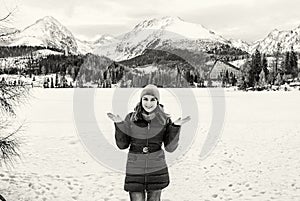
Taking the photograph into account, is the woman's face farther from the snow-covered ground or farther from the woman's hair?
the snow-covered ground

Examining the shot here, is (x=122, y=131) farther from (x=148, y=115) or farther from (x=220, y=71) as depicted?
(x=220, y=71)

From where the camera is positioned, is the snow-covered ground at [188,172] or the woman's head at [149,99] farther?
the snow-covered ground at [188,172]

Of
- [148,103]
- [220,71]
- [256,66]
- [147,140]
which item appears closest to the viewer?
[148,103]

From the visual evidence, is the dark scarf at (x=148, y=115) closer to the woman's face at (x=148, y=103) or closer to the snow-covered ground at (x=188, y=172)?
the woman's face at (x=148, y=103)

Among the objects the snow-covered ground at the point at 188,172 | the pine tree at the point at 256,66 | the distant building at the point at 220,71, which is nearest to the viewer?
the snow-covered ground at the point at 188,172

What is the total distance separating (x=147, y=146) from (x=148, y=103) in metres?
0.63

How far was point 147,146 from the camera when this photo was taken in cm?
535

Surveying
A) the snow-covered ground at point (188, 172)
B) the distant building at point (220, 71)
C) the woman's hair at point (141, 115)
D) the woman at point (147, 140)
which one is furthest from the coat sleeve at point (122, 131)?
the distant building at point (220, 71)

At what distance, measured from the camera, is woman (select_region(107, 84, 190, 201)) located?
5.23m

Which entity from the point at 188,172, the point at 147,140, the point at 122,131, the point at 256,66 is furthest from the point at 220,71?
the point at 122,131

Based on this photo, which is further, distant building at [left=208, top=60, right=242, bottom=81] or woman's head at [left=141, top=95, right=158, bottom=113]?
distant building at [left=208, top=60, right=242, bottom=81]

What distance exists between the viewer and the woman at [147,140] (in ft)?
17.2

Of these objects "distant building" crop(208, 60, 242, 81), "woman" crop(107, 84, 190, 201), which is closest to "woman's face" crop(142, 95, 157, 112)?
"woman" crop(107, 84, 190, 201)

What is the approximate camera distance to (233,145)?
16.2 meters
